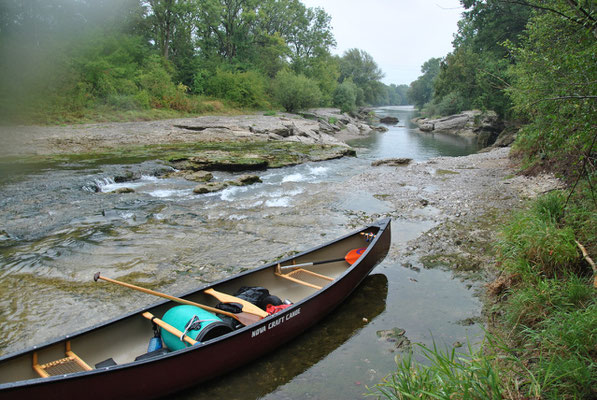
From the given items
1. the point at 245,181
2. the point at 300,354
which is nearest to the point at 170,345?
the point at 300,354

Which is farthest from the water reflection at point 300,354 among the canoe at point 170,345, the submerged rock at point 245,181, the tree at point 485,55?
the tree at point 485,55

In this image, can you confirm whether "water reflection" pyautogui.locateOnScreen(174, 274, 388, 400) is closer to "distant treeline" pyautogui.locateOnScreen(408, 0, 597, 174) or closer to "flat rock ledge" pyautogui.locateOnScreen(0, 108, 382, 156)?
"distant treeline" pyautogui.locateOnScreen(408, 0, 597, 174)

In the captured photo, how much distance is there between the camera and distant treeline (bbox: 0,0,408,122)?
2008 cm

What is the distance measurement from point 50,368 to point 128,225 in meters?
6.30

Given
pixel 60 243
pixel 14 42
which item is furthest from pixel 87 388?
pixel 14 42

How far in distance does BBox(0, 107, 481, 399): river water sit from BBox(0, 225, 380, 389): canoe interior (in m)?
0.85

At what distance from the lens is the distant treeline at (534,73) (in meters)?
4.79

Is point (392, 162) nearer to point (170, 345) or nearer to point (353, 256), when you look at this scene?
point (353, 256)

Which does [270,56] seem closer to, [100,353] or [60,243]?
[60,243]

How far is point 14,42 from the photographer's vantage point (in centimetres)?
1914

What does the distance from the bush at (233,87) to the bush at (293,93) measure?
2.61m

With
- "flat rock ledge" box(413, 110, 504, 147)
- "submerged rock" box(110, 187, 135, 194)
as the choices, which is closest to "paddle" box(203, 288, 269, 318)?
"submerged rock" box(110, 187, 135, 194)

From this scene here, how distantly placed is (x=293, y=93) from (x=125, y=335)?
37.5 metres

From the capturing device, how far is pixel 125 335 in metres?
4.39
